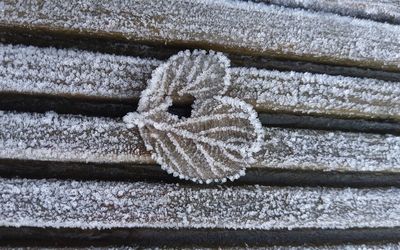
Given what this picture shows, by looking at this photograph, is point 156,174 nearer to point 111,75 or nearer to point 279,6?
point 111,75

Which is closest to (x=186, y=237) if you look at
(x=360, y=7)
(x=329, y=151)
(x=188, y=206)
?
(x=188, y=206)

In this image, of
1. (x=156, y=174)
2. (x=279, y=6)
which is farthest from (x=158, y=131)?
(x=279, y=6)

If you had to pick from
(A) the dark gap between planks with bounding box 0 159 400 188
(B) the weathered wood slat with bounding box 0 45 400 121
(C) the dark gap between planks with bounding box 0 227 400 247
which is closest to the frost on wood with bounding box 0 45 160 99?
(B) the weathered wood slat with bounding box 0 45 400 121

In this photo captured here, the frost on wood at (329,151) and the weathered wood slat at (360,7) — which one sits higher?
the weathered wood slat at (360,7)

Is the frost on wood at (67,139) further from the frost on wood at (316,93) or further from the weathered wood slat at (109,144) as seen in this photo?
the frost on wood at (316,93)

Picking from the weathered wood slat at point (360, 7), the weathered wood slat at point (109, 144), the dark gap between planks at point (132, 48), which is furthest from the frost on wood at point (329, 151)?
the weathered wood slat at point (360, 7)
